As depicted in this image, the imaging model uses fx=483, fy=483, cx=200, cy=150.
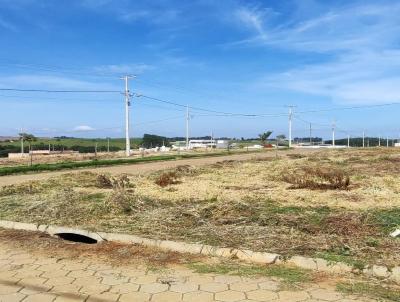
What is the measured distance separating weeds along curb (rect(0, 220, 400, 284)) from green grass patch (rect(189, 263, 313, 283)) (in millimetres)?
144

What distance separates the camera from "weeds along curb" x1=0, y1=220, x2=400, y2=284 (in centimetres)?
522

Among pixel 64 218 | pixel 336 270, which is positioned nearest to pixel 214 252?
pixel 336 270

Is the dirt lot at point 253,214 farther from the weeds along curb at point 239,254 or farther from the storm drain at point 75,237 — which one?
the storm drain at point 75,237

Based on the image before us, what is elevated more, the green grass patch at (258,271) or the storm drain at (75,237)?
the green grass patch at (258,271)

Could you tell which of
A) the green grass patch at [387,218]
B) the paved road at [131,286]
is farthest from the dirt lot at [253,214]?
the paved road at [131,286]

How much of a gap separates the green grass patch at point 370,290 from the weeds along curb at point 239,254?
1.08ft

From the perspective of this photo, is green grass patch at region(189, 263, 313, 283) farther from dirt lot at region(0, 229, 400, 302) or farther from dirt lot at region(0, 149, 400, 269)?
dirt lot at region(0, 149, 400, 269)

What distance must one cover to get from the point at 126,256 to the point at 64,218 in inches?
120

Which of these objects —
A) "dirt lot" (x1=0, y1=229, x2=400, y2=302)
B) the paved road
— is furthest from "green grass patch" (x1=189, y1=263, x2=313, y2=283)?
the paved road

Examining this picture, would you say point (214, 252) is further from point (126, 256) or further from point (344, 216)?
point (344, 216)

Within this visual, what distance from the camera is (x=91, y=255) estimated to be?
637cm

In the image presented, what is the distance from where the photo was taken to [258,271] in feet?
17.9

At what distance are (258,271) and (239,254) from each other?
0.60 m

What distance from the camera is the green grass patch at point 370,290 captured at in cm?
455
